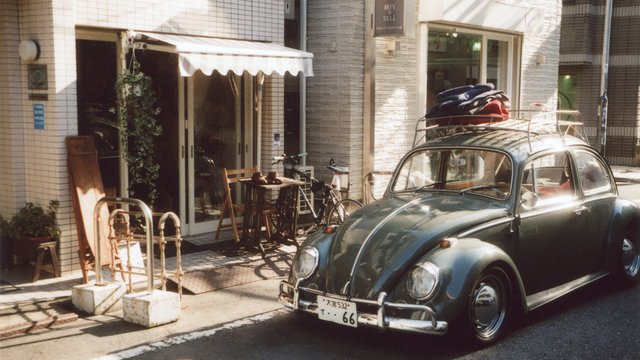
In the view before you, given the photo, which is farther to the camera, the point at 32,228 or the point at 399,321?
the point at 32,228

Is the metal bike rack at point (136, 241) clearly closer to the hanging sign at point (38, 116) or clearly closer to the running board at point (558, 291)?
the hanging sign at point (38, 116)

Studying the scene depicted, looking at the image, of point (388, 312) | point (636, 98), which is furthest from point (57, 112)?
point (636, 98)

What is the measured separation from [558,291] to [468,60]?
8.49 meters

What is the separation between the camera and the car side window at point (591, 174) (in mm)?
7512

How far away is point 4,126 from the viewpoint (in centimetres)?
843

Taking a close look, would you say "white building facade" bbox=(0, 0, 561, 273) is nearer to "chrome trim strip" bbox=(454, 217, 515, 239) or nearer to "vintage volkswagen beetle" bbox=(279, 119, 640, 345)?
"vintage volkswagen beetle" bbox=(279, 119, 640, 345)

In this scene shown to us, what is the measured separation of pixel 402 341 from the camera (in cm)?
612

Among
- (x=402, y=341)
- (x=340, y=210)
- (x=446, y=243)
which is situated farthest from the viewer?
(x=340, y=210)

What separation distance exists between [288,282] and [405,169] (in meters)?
2.06

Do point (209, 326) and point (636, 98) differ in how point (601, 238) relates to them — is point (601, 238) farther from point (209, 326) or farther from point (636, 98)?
point (636, 98)

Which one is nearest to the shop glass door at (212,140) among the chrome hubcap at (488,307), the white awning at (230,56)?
the white awning at (230,56)

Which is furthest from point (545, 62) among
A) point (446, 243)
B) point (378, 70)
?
point (446, 243)

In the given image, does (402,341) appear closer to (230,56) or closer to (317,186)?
(230,56)

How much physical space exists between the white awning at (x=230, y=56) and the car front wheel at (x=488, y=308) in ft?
13.4
